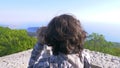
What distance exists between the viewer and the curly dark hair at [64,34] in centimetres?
239

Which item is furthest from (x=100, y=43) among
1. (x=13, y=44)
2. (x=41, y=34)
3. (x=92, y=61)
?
(x=41, y=34)

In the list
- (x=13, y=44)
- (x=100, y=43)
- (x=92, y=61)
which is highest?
(x=92, y=61)

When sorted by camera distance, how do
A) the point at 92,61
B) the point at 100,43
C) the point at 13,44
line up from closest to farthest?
the point at 92,61 → the point at 13,44 → the point at 100,43

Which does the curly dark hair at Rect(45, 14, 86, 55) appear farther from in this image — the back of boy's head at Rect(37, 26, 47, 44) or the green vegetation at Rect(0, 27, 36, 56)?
the green vegetation at Rect(0, 27, 36, 56)

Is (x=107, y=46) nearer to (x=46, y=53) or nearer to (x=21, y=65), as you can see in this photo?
(x=21, y=65)

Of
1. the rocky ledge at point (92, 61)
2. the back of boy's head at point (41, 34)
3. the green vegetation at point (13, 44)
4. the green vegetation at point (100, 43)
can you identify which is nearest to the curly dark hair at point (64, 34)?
the back of boy's head at point (41, 34)

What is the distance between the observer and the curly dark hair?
7.86 feet

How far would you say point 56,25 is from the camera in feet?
7.89

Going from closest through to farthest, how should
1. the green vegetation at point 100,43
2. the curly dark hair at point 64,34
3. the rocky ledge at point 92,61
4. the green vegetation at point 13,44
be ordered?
the curly dark hair at point 64,34
the rocky ledge at point 92,61
the green vegetation at point 13,44
the green vegetation at point 100,43

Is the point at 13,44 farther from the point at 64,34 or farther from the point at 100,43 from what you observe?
the point at 100,43

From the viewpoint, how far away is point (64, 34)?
2395 mm

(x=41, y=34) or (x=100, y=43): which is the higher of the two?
(x=41, y=34)

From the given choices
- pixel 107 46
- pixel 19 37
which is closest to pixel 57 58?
pixel 19 37

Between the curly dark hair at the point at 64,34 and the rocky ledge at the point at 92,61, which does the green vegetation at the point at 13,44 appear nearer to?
the rocky ledge at the point at 92,61
